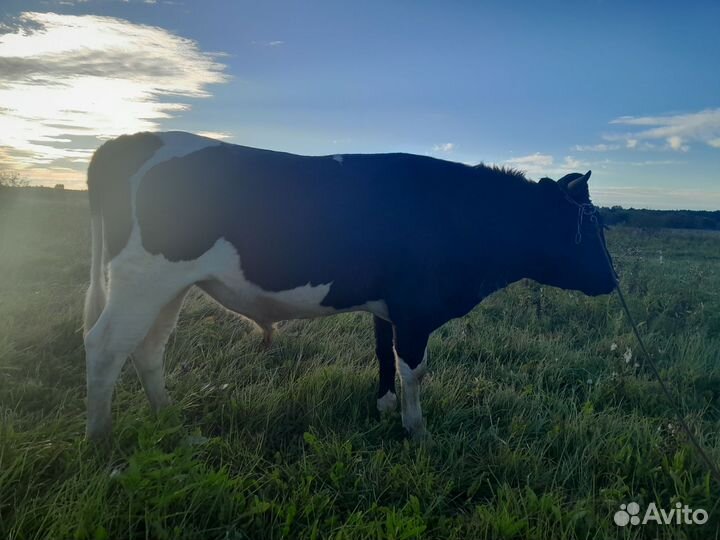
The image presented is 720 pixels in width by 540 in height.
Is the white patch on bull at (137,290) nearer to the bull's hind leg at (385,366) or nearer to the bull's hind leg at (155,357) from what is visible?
the bull's hind leg at (155,357)

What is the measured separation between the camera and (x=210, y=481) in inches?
96.9

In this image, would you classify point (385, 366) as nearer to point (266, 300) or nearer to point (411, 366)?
point (411, 366)

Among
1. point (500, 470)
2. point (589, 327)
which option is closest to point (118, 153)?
point (500, 470)

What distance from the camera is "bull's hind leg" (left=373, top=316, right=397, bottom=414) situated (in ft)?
13.6

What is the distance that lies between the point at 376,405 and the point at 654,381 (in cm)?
278

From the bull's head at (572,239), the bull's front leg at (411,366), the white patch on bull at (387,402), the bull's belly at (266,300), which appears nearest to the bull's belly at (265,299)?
the bull's belly at (266,300)

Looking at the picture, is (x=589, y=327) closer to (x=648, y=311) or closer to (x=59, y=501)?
(x=648, y=311)

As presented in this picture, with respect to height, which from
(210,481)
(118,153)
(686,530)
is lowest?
(686,530)

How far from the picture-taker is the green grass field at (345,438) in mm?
2443

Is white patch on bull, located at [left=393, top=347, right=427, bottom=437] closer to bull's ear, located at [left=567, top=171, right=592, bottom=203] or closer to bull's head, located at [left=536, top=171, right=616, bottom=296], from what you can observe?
bull's head, located at [left=536, top=171, right=616, bottom=296]

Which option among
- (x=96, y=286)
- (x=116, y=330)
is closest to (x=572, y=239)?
(x=116, y=330)

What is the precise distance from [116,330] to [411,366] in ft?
6.77

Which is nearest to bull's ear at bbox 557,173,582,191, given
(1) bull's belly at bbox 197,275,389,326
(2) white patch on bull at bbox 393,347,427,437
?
(2) white patch on bull at bbox 393,347,427,437

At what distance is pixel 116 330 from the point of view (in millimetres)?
3264
